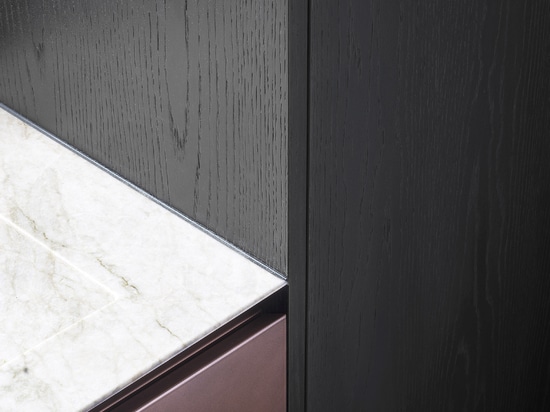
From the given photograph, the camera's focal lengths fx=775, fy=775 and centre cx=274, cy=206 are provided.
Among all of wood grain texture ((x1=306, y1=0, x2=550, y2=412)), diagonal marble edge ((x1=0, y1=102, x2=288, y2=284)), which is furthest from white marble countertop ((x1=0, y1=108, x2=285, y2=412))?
wood grain texture ((x1=306, y1=0, x2=550, y2=412))

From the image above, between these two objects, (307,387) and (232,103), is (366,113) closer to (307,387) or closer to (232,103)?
(232,103)

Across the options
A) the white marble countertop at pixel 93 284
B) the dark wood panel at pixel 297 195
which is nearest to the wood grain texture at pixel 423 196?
the dark wood panel at pixel 297 195

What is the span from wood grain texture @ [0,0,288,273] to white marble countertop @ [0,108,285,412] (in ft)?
0.12

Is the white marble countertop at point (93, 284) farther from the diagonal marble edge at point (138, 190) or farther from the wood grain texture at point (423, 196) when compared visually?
the wood grain texture at point (423, 196)

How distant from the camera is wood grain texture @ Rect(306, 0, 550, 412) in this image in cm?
68

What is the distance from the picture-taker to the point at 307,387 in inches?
30.5

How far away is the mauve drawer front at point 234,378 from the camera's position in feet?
2.07

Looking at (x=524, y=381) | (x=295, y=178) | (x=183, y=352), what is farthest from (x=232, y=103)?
(x=524, y=381)

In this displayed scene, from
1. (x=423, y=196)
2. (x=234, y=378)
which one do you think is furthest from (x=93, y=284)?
(x=423, y=196)

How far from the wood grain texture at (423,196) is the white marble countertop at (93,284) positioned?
109 mm

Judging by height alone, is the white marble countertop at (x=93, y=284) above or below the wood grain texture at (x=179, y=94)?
below

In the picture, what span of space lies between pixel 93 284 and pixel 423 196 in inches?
13.1

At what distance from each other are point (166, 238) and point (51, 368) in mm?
207

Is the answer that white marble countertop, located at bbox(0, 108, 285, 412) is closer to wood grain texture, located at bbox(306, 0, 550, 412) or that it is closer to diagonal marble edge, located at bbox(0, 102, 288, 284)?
diagonal marble edge, located at bbox(0, 102, 288, 284)
